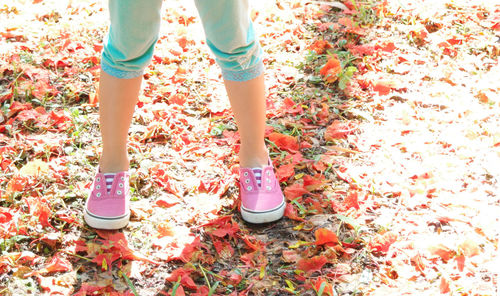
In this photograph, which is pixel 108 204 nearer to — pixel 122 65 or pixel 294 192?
pixel 122 65

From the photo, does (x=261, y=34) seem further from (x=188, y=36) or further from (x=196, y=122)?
(x=196, y=122)

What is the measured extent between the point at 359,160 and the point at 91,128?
1.16 m

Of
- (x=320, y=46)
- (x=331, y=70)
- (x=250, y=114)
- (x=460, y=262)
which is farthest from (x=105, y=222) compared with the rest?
(x=320, y=46)

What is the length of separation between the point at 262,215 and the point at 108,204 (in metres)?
0.53

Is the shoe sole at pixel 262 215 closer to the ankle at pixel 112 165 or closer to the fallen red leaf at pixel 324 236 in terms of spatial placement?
the fallen red leaf at pixel 324 236

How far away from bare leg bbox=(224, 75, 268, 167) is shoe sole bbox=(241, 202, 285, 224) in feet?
0.56

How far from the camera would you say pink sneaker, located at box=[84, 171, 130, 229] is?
1858 mm

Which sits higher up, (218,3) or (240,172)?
(218,3)

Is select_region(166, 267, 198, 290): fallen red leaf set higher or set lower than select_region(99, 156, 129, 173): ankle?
lower

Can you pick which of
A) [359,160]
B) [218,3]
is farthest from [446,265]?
[218,3]

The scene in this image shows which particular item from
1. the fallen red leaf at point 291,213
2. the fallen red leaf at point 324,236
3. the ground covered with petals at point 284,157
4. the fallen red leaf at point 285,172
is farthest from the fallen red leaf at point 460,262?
the fallen red leaf at point 285,172

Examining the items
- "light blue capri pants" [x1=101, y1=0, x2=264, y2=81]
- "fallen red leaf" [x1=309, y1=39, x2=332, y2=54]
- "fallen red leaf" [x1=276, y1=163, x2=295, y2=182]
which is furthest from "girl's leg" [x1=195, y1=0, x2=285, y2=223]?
"fallen red leaf" [x1=309, y1=39, x2=332, y2=54]

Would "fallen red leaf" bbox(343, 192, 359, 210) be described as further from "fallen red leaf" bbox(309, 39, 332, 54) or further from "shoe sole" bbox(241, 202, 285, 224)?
"fallen red leaf" bbox(309, 39, 332, 54)

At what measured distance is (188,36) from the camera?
3096 millimetres
